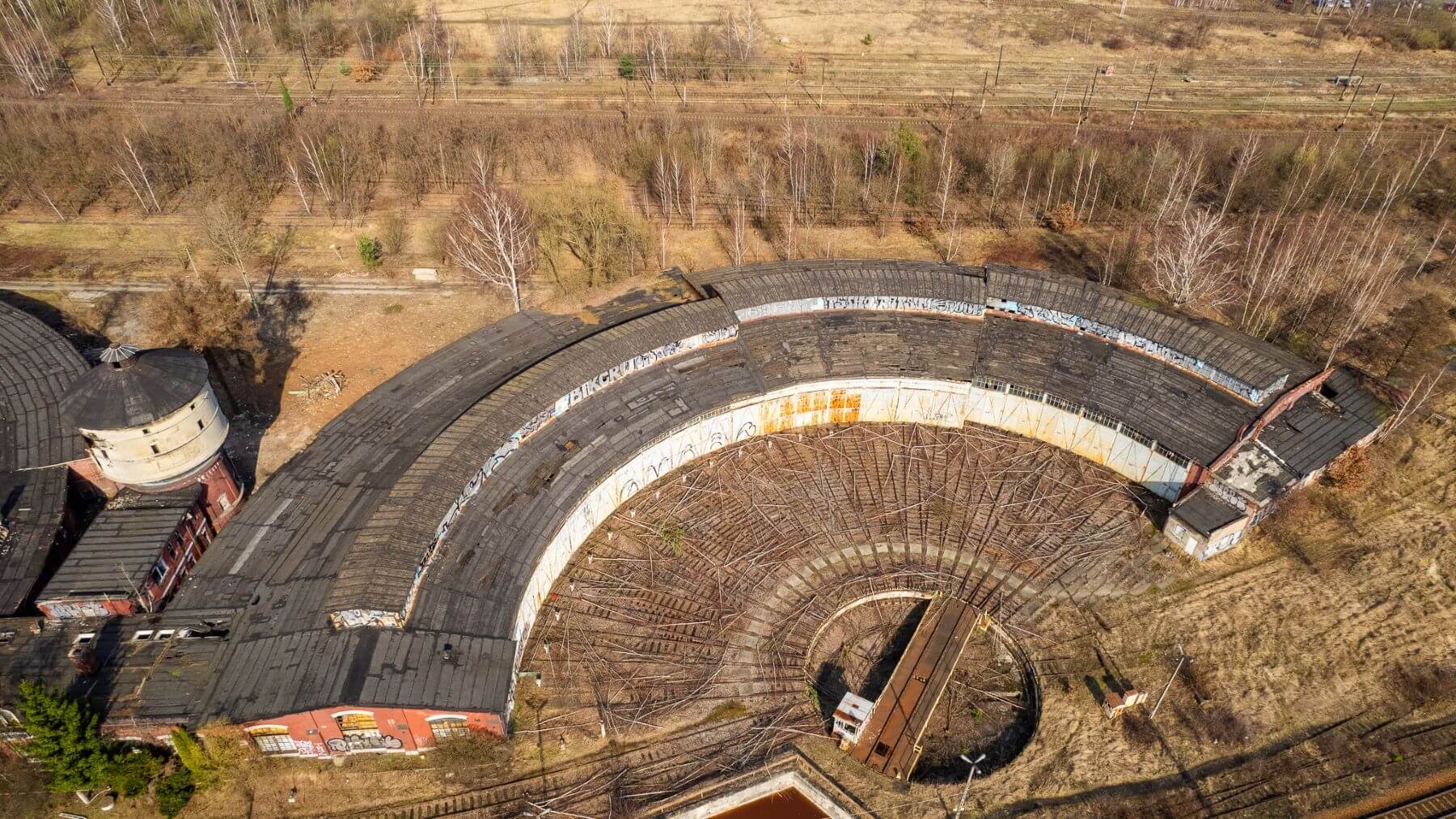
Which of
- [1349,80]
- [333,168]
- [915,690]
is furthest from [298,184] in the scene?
[1349,80]

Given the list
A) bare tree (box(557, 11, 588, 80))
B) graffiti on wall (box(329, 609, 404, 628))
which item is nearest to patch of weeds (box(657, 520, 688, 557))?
graffiti on wall (box(329, 609, 404, 628))

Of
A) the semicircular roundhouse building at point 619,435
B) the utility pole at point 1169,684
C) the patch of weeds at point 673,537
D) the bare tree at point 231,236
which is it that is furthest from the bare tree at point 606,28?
the utility pole at point 1169,684

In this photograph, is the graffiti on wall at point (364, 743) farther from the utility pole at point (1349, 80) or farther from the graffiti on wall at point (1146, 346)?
the utility pole at point (1349, 80)

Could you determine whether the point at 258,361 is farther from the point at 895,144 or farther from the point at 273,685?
the point at 895,144

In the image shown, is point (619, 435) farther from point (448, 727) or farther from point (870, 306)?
point (870, 306)

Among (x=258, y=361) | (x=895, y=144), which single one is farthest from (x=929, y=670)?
(x=895, y=144)
